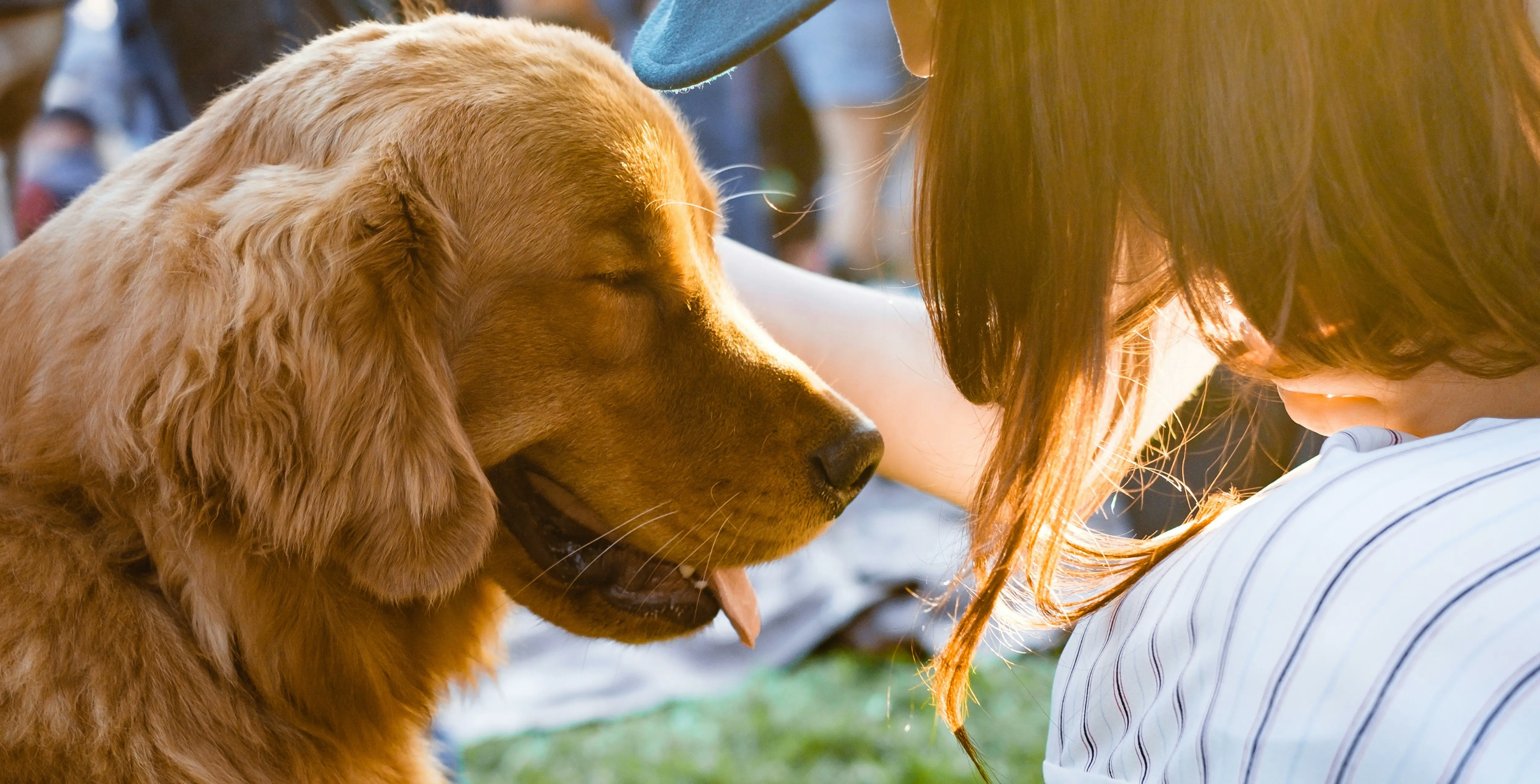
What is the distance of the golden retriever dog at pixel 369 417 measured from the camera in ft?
4.46

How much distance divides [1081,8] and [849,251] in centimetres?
651

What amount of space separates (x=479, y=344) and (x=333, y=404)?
0.27 m

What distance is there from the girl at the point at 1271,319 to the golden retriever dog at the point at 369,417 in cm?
42

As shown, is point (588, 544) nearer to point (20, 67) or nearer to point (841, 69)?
point (20, 67)

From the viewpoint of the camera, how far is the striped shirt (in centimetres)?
85

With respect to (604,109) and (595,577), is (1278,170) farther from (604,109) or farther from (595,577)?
(595,577)

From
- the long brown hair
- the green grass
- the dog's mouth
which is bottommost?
the green grass

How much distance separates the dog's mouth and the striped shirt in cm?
90

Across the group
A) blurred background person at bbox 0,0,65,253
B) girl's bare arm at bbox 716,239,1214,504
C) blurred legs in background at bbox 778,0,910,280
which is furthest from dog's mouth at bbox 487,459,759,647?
blurred legs in background at bbox 778,0,910,280

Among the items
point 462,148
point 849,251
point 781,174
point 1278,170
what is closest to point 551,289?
point 462,148

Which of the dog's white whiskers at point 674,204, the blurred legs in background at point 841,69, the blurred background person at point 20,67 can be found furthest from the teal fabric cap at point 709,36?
the blurred legs in background at point 841,69

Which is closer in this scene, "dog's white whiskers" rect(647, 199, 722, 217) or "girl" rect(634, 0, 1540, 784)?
"girl" rect(634, 0, 1540, 784)

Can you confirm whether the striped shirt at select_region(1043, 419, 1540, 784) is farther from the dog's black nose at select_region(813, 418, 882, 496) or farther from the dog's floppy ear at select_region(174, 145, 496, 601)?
the dog's floppy ear at select_region(174, 145, 496, 601)

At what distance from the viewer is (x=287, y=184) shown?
1496 mm
